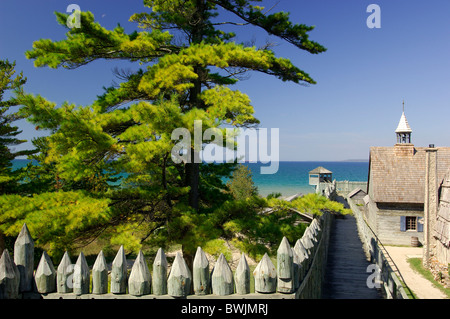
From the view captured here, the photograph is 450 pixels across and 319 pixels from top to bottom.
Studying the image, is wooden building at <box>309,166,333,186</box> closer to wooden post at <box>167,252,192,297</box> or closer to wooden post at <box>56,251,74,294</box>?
wooden post at <box>167,252,192,297</box>

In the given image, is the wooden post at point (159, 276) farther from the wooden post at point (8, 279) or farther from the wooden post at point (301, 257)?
the wooden post at point (301, 257)

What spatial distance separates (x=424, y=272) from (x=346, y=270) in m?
8.35

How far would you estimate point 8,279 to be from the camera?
3.25 m

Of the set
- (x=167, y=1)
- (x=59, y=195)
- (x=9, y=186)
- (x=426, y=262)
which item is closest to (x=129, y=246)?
(x=59, y=195)

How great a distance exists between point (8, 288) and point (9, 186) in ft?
42.5

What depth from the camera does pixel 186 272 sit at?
3318mm

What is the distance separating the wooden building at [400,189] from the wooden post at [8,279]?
24.0 metres

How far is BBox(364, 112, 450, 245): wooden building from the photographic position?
74.5 feet

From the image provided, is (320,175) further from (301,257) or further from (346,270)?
(301,257)

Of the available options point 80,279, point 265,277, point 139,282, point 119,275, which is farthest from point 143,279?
point 265,277

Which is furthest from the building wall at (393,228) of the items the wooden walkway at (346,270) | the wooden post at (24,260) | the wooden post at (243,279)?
the wooden post at (24,260)

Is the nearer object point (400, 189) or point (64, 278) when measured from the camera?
point (64, 278)

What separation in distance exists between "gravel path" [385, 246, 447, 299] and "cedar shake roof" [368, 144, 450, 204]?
352 cm

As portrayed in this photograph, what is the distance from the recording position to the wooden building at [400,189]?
22.7 meters
